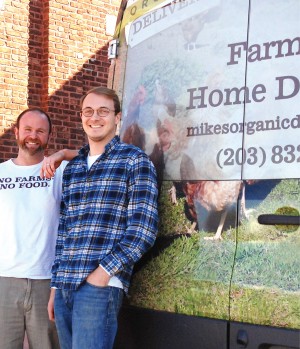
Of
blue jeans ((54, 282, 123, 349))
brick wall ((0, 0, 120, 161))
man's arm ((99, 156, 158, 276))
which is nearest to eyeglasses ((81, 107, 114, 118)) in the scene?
man's arm ((99, 156, 158, 276))

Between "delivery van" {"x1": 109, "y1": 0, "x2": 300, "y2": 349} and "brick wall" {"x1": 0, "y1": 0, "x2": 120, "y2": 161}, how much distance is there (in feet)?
16.0

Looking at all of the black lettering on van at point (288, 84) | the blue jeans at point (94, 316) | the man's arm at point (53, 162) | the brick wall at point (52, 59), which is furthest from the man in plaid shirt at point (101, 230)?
the brick wall at point (52, 59)

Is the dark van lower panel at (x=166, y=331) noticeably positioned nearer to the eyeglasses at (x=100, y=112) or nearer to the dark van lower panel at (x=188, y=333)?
the dark van lower panel at (x=188, y=333)

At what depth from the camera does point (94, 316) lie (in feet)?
11.0

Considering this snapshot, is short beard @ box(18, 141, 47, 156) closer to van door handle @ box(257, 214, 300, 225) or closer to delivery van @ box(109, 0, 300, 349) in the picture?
delivery van @ box(109, 0, 300, 349)

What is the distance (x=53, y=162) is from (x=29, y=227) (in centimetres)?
37

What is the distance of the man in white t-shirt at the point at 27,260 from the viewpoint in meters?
3.94

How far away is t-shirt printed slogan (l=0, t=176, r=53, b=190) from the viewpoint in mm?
4035

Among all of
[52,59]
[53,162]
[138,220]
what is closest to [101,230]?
[138,220]

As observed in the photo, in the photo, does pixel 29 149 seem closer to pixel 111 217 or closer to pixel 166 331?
pixel 111 217

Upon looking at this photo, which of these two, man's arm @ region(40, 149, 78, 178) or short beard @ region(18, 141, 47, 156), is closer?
man's arm @ region(40, 149, 78, 178)

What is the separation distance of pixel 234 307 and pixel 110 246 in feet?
2.11

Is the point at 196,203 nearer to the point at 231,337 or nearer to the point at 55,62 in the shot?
the point at 231,337

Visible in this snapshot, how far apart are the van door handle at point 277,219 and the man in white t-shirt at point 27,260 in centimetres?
137
